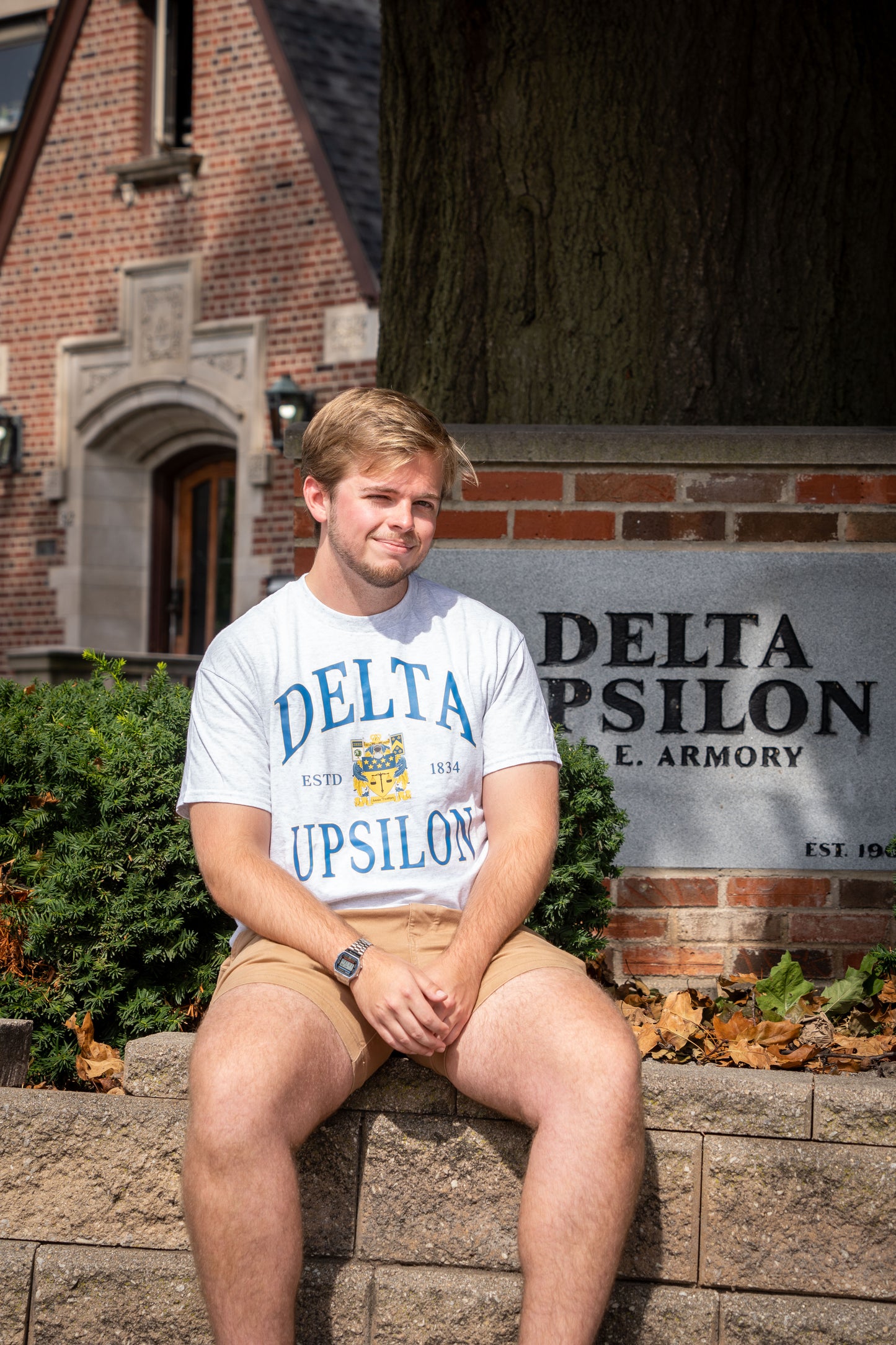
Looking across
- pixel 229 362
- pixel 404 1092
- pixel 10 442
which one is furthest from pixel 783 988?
pixel 10 442

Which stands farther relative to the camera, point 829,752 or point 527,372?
point 527,372

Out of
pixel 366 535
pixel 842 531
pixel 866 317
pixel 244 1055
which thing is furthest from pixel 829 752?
pixel 244 1055

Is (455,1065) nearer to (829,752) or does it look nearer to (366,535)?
(366,535)

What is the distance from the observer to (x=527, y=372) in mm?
4801

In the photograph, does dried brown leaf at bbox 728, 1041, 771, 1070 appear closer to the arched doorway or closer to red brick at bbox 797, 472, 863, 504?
red brick at bbox 797, 472, 863, 504

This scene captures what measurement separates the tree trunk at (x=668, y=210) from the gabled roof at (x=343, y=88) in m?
8.22

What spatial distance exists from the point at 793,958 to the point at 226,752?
2.14 metres

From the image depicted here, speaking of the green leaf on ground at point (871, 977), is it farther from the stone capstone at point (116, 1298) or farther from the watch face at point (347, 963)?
the stone capstone at point (116, 1298)

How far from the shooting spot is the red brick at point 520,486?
14.2 ft

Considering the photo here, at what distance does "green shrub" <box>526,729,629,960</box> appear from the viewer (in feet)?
11.7

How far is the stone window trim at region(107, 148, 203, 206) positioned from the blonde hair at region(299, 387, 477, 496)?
1192 centimetres

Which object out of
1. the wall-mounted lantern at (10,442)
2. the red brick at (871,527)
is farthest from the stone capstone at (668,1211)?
the wall-mounted lantern at (10,442)

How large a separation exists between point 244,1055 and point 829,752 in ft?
7.53

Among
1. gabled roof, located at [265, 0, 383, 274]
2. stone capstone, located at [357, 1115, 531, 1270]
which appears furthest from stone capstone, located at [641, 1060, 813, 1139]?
gabled roof, located at [265, 0, 383, 274]
